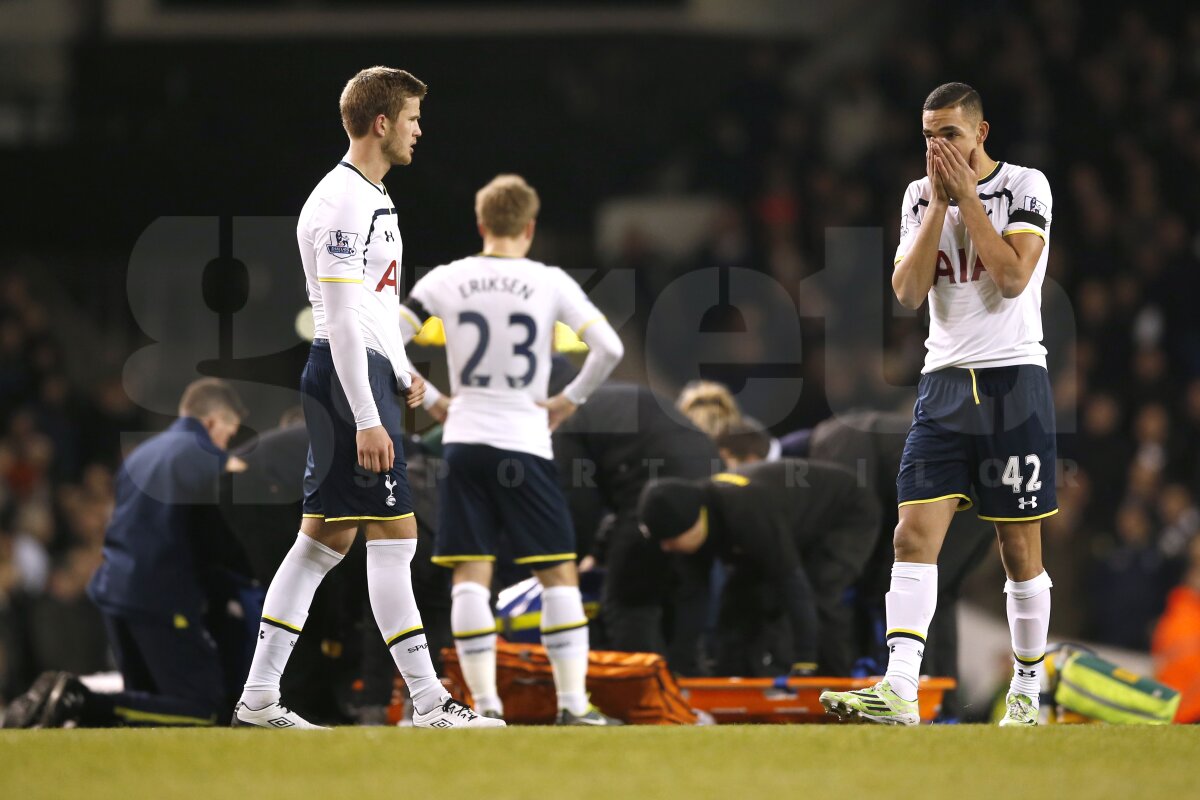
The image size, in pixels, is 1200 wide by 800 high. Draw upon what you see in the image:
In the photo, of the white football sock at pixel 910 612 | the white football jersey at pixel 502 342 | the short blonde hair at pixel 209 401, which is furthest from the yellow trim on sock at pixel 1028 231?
the short blonde hair at pixel 209 401

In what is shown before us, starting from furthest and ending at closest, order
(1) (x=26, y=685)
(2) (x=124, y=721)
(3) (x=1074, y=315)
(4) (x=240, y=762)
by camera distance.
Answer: (3) (x=1074, y=315), (1) (x=26, y=685), (2) (x=124, y=721), (4) (x=240, y=762)

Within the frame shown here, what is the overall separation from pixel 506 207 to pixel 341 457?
2038 mm

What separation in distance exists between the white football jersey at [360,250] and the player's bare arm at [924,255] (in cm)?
188

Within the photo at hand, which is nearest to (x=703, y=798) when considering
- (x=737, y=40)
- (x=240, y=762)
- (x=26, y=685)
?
(x=240, y=762)

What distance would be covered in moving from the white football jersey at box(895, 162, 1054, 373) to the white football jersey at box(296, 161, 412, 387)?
1.92 metres

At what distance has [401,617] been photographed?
604 centimetres

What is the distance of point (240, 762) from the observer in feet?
16.0

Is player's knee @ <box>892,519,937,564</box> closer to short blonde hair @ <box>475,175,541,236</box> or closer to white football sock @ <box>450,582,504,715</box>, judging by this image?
white football sock @ <box>450,582,504,715</box>

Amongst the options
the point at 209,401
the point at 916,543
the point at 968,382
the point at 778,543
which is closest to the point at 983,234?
the point at 968,382

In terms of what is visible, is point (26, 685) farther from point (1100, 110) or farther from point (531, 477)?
point (1100, 110)

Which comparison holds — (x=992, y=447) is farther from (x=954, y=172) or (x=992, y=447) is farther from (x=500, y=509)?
(x=500, y=509)

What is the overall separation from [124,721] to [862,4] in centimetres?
1491

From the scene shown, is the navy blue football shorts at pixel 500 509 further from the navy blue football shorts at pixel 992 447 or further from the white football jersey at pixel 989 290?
the white football jersey at pixel 989 290

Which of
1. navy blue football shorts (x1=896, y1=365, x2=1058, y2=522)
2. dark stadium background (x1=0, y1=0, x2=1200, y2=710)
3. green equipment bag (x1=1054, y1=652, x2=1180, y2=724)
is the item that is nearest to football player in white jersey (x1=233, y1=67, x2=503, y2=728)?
navy blue football shorts (x1=896, y1=365, x2=1058, y2=522)
